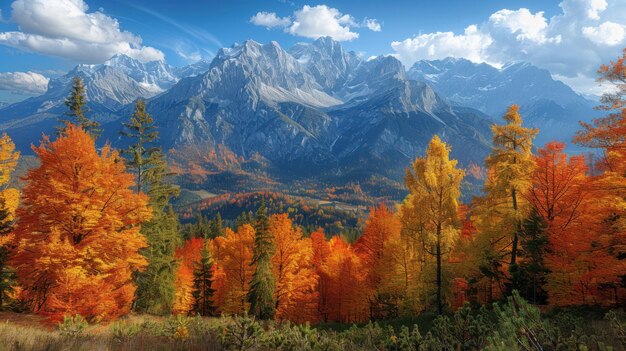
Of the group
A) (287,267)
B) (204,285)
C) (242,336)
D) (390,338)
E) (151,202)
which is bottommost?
(204,285)

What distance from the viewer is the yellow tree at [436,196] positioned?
20.1 meters

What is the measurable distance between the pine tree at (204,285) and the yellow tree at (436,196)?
3190 cm

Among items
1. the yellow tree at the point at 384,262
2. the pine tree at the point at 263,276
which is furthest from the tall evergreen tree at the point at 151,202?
the yellow tree at the point at 384,262

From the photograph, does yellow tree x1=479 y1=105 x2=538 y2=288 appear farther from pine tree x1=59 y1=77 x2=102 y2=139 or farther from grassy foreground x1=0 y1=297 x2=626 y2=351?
pine tree x1=59 y1=77 x2=102 y2=139

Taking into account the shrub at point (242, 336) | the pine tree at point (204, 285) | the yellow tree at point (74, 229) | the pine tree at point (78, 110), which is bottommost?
the pine tree at point (204, 285)

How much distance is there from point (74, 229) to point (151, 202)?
11843 mm

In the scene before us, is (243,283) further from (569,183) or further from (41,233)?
(569,183)

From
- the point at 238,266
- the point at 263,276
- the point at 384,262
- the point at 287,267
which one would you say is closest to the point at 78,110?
the point at 238,266

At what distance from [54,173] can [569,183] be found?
1211 inches

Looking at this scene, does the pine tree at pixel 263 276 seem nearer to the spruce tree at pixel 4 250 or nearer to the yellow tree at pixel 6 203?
the spruce tree at pixel 4 250

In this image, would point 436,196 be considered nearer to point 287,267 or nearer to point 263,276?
point 263,276

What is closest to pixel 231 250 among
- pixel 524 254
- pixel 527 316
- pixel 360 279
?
pixel 360 279

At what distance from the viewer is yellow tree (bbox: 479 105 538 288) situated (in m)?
21.9

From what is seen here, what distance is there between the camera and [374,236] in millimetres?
34219
